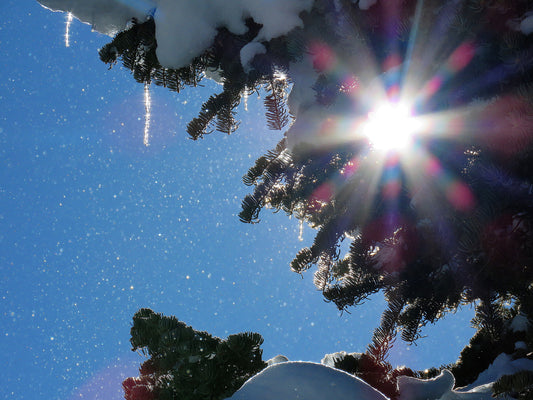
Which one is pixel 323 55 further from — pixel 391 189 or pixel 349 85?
pixel 391 189

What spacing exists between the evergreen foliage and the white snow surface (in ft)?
4.78

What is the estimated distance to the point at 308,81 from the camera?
220 cm

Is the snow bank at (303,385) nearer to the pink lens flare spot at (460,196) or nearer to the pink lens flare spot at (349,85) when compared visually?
the pink lens flare spot at (460,196)

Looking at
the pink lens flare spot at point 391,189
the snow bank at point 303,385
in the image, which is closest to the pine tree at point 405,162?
the pink lens flare spot at point 391,189

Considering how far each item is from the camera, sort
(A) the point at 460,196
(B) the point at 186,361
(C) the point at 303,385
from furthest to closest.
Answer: (A) the point at 460,196
(B) the point at 186,361
(C) the point at 303,385

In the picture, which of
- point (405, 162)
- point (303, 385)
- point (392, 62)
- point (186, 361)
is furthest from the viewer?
point (392, 62)

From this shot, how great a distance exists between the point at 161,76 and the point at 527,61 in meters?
1.86

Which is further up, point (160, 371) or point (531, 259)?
point (531, 259)

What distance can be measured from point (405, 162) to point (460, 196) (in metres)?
0.28

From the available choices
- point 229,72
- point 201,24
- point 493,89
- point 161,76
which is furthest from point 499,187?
point 161,76

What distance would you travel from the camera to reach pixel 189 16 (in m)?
2.18

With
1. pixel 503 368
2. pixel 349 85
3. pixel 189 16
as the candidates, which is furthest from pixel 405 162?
pixel 189 16

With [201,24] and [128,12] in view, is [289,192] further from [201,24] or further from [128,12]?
[128,12]

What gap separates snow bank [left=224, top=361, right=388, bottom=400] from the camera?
125 centimetres
